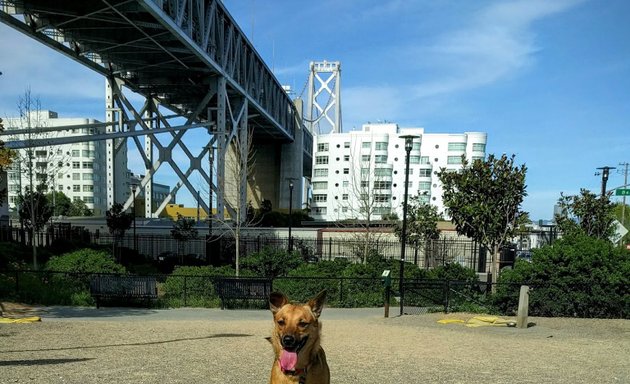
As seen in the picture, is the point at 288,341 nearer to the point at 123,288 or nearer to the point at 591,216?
the point at 123,288

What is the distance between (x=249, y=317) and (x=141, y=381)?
288 inches

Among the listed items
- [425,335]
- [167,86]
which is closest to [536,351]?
[425,335]

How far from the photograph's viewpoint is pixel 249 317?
13273 millimetres

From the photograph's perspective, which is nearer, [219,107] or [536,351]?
[536,351]

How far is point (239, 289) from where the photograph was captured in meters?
14.7

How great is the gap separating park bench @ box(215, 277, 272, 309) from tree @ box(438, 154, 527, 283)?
24.8 ft

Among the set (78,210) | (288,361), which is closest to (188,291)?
(288,361)

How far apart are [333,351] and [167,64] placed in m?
44.1

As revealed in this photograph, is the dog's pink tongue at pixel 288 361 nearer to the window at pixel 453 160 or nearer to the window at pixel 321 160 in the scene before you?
the window at pixel 321 160

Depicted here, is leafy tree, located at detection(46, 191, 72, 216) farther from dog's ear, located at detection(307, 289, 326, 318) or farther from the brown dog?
dog's ear, located at detection(307, 289, 326, 318)

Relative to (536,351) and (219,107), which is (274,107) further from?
(536,351)

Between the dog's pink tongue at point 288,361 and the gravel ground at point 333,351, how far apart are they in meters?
3.42

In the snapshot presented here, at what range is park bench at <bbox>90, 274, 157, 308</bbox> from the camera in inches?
545

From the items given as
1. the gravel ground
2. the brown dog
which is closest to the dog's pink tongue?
the brown dog
